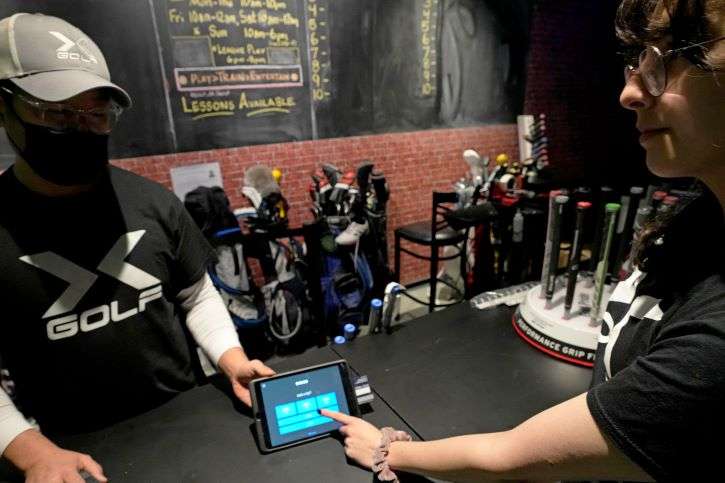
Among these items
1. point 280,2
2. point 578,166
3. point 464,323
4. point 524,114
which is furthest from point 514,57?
point 464,323

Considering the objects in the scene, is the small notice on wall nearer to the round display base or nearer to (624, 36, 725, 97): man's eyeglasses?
the round display base

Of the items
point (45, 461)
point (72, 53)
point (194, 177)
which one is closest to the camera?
point (45, 461)

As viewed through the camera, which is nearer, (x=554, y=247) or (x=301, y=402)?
(x=301, y=402)

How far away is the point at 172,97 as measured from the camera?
2648 millimetres

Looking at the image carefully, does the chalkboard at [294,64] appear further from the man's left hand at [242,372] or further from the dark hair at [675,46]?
the dark hair at [675,46]

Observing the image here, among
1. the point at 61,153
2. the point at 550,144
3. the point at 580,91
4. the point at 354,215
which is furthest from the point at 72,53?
the point at 580,91

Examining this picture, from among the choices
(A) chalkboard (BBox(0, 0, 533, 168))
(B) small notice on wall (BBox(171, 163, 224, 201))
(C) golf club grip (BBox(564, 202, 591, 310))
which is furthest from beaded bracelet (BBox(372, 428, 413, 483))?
(A) chalkboard (BBox(0, 0, 533, 168))

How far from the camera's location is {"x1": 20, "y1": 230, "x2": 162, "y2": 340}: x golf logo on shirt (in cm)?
93

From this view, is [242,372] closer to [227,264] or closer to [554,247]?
[554,247]

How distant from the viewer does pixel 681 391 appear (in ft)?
1.53

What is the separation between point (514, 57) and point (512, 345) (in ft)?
12.1

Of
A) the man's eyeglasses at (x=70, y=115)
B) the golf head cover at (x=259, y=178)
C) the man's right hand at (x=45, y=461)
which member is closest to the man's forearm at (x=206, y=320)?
the man's right hand at (x=45, y=461)

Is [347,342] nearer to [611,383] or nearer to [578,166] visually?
[611,383]

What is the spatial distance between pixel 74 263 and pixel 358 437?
2.55 ft
